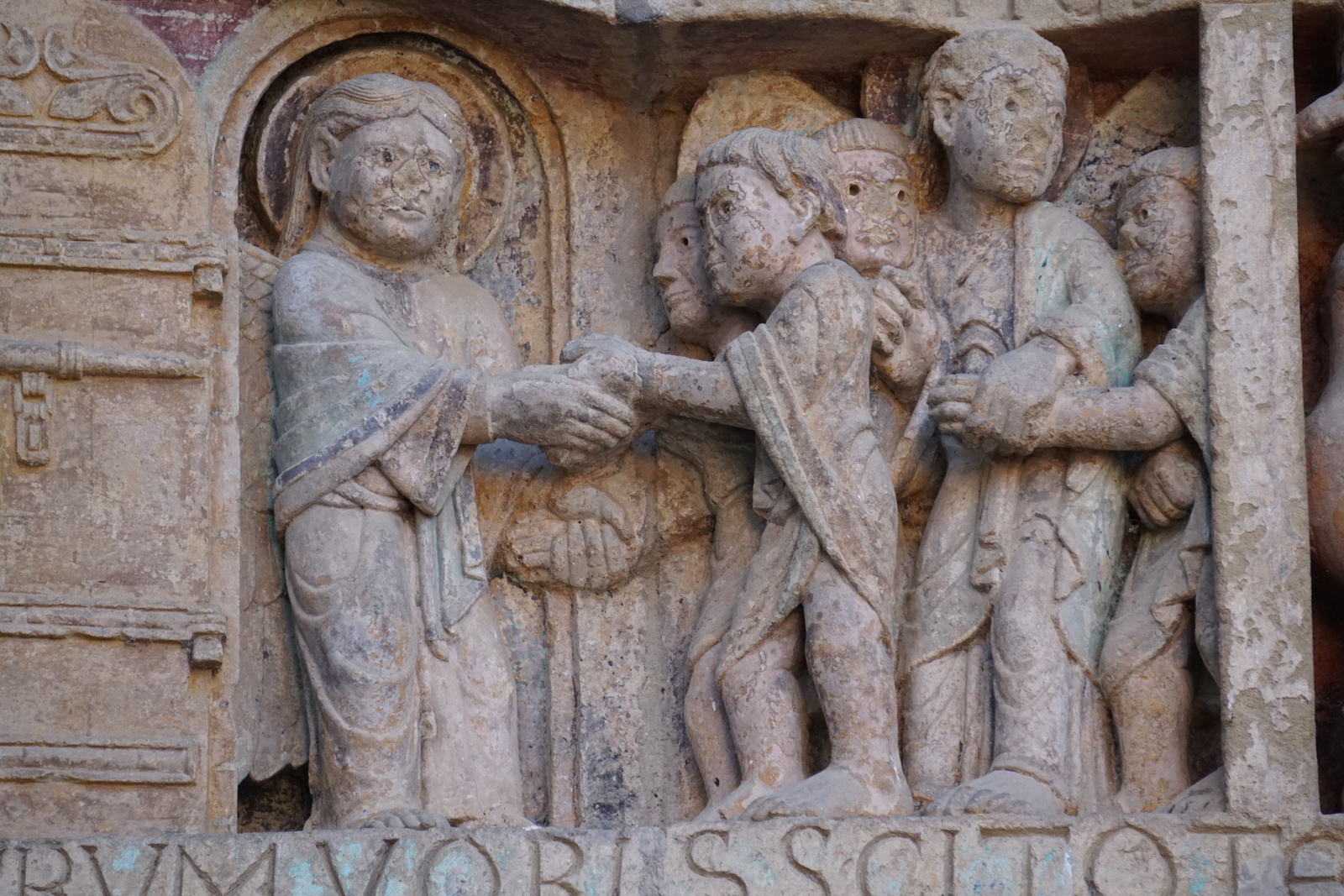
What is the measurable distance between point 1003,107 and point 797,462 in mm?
1158

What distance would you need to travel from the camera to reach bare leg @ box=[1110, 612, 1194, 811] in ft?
22.9

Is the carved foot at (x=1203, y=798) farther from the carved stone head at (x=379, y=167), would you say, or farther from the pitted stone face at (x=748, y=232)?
the carved stone head at (x=379, y=167)

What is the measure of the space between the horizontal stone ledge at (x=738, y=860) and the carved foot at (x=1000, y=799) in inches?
1.6

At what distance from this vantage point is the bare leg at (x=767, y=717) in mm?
6957

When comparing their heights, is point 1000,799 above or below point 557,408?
below

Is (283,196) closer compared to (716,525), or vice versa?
(716,525)

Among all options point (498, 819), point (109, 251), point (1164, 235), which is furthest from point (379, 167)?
point (1164, 235)

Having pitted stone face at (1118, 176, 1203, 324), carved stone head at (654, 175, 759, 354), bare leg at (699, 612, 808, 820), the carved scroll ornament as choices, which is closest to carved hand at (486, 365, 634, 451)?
carved stone head at (654, 175, 759, 354)

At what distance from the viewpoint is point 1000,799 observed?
22.1 feet

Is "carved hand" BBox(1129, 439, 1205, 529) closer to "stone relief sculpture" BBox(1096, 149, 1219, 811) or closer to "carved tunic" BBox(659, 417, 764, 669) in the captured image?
"stone relief sculpture" BBox(1096, 149, 1219, 811)

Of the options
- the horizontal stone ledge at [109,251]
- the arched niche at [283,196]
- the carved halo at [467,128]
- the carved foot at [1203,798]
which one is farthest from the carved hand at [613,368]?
the carved foot at [1203,798]

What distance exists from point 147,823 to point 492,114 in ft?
7.39

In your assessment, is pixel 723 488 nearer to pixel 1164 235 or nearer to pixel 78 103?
pixel 1164 235

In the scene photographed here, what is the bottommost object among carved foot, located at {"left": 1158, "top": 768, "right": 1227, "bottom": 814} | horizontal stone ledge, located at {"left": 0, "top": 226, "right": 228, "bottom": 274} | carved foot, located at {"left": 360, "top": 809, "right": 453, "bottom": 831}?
carved foot, located at {"left": 360, "top": 809, "right": 453, "bottom": 831}
